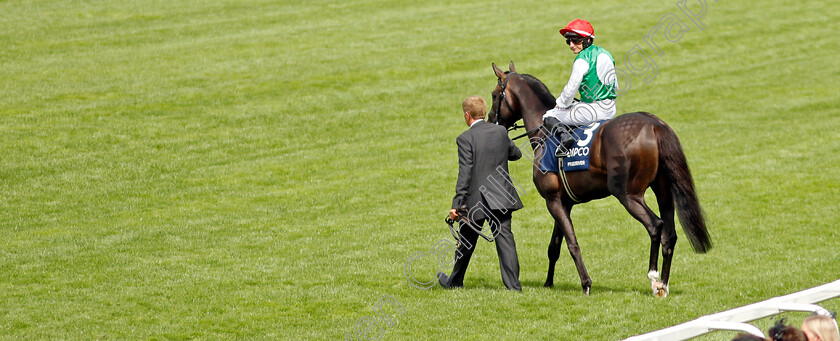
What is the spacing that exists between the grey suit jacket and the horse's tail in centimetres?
145

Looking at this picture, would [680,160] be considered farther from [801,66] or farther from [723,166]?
[801,66]

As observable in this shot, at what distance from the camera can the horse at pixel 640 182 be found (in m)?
8.32

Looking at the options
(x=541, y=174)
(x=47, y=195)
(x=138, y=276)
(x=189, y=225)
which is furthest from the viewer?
(x=47, y=195)

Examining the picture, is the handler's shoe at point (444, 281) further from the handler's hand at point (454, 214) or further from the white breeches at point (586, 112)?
the white breeches at point (586, 112)

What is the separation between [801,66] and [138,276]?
17.3m

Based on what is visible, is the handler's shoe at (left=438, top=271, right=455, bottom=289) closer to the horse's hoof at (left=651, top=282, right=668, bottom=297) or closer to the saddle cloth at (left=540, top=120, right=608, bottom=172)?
the saddle cloth at (left=540, top=120, right=608, bottom=172)

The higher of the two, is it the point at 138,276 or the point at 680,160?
the point at 680,160

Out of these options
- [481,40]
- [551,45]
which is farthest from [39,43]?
[551,45]

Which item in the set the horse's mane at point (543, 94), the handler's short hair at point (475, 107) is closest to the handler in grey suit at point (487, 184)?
the handler's short hair at point (475, 107)

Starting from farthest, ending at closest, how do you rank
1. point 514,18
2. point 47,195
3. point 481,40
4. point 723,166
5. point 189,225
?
point 514,18, point 481,40, point 723,166, point 47,195, point 189,225

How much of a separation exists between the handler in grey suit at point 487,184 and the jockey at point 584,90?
0.57 m

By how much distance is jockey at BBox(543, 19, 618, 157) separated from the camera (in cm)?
873

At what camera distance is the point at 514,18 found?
24875mm

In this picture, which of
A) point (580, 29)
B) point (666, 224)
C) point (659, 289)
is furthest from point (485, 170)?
point (659, 289)
